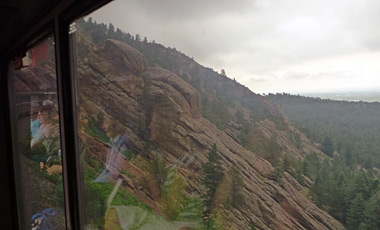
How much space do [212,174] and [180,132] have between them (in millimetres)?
269

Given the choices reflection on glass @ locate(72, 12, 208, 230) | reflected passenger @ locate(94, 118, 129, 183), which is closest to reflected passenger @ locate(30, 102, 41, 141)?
reflection on glass @ locate(72, 12, 208, 230)

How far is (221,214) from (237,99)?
481 millimetres

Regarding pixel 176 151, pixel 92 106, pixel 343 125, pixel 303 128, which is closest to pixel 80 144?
pixel 92 106

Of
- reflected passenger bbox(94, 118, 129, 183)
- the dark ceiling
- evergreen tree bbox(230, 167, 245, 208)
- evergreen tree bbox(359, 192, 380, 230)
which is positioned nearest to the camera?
evergreen tree bbox(359, 192, 380, 230)

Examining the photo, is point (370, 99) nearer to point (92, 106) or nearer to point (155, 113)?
point (155, 113)

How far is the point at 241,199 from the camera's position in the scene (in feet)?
3.35

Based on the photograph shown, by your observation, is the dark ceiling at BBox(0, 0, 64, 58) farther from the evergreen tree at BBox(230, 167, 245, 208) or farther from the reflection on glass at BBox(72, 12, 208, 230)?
the evergreen tree at BBox(230, 167, 245, 208)

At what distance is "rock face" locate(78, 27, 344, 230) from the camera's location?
901 mm

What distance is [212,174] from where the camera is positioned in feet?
3.63

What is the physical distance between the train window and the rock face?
0.52 metres

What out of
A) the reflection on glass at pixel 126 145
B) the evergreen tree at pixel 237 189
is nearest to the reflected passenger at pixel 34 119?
the reflection on glass at pixel 126 145

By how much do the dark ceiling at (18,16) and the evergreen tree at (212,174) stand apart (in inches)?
52.0

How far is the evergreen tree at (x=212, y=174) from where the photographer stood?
1094 mm

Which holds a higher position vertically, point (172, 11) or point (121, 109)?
point (172, 11)
